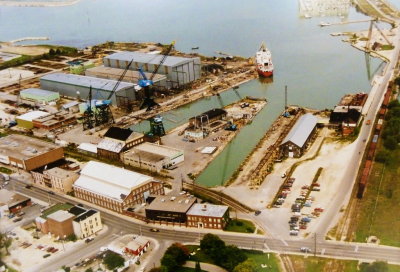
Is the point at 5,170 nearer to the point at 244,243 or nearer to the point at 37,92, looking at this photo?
the point at 37,92

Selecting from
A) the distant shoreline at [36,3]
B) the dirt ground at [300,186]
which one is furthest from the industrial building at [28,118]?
the distant shoreline at [36,3]

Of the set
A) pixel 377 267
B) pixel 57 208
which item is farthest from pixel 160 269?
pixel 377 267

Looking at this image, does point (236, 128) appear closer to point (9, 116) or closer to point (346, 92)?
point (346, 92)

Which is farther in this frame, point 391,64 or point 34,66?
point 34,66

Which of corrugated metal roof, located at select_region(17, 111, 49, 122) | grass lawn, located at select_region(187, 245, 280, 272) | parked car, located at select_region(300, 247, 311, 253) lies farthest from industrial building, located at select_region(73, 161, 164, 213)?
corrugated metal roof, located at select_region(17, 111, 49, 122)

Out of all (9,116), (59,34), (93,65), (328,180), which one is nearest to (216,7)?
(59,34)

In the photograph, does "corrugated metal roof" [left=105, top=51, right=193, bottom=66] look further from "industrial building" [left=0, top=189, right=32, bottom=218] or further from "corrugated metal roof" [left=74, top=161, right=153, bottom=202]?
"industrial building" [left=0, top=189, right=32, bottom=218]
